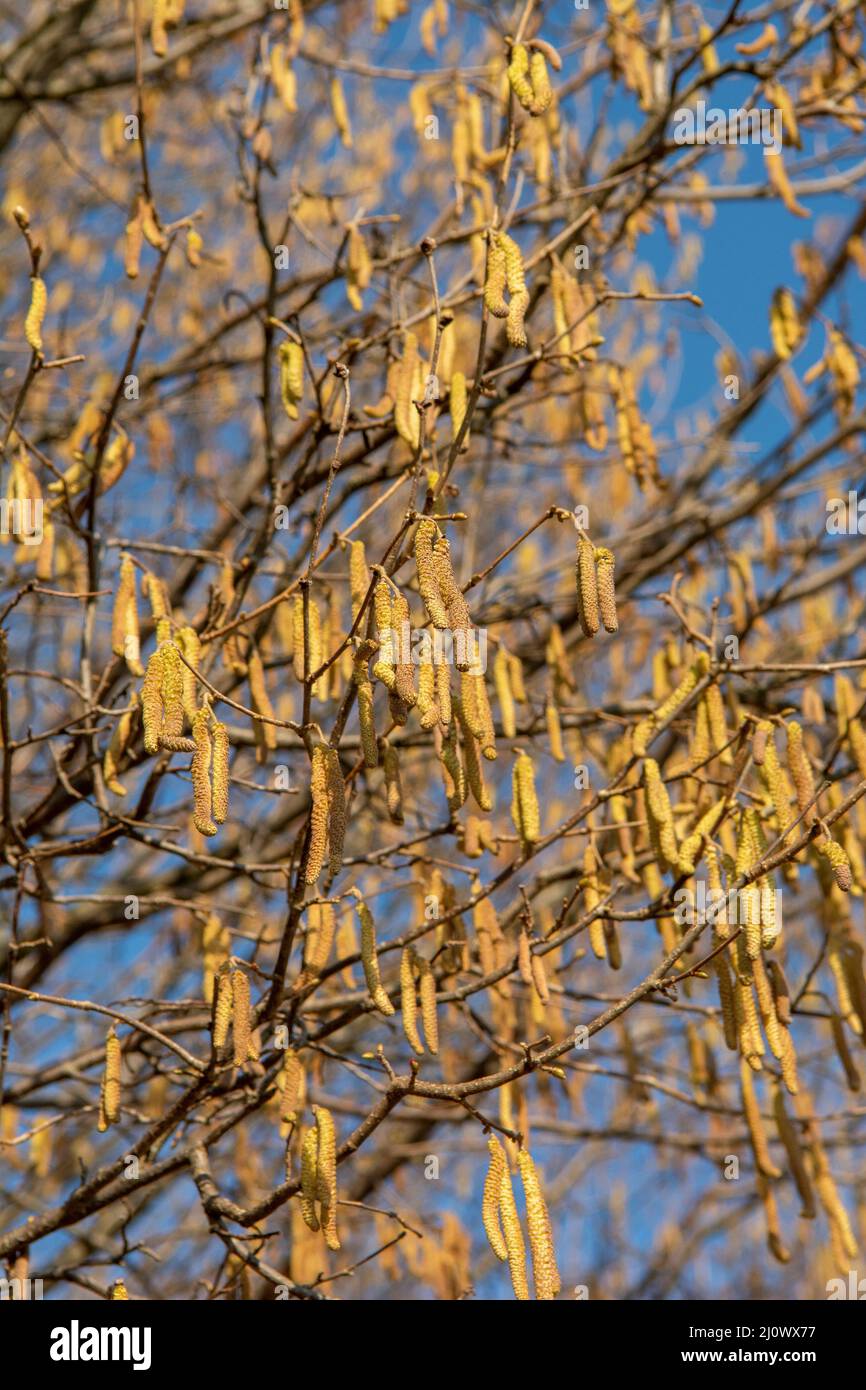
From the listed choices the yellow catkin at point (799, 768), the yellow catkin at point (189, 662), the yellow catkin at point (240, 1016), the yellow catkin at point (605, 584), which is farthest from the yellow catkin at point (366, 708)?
the yellow catkin at point (799, 768)

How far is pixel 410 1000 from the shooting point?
8.89ft

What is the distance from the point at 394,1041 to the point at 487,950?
74.8 inches

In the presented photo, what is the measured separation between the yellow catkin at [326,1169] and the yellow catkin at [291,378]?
1.54m

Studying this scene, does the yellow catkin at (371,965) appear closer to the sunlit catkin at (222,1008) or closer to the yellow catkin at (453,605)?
the sunlit catkin at (222,1008)

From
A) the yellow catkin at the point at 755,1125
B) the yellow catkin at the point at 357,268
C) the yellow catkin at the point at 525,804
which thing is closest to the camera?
the yellow catkin at the point at 525,804

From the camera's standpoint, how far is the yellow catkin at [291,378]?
326 cm

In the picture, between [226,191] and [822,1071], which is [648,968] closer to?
[822,1071]

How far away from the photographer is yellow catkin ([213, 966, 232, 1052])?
8.39 ft

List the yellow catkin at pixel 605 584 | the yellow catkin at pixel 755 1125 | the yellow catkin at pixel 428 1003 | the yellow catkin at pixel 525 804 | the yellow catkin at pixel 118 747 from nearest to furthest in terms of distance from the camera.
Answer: the yellow catkin at pixel 605 584 < the yellow catkin at pixel 428 1003 < the yellow catkin at pixel 525 804 < the yellow catkin at pixel 118 747 < the yellow catkin at pixel 755 1125

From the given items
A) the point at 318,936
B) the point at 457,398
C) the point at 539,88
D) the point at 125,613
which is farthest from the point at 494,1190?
the point at 539,88

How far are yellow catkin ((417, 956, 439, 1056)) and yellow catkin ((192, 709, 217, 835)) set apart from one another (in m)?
0.63

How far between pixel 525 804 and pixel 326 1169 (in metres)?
0.79

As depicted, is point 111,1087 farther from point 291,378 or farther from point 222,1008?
point 291,378

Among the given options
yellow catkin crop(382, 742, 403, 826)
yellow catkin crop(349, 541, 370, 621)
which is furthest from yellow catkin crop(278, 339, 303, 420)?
yellow catkin crop(382, 742, 403, 826)
